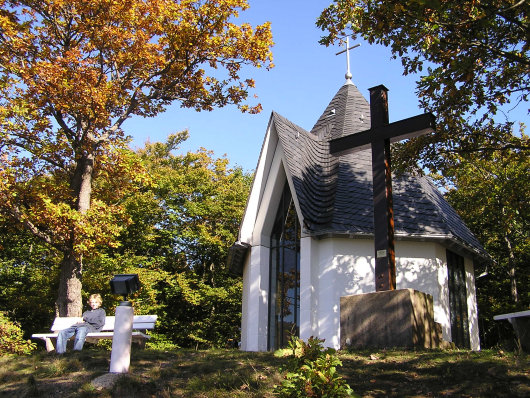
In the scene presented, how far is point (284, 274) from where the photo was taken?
13.5 metres

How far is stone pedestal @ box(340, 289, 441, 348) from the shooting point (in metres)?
7.35

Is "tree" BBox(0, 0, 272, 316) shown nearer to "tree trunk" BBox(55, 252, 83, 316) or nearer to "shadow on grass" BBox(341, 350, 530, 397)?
"tree trunk" BBox(55, 252, 83, 316)

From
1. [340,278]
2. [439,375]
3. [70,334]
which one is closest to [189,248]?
[340,278]

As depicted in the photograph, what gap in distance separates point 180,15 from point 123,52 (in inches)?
80.6

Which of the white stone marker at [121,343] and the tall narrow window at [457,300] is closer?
the white stone marker at [121,343]

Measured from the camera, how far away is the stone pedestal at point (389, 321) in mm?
7348

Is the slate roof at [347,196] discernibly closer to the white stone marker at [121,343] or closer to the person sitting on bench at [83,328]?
the person sitting on bench at [83,328]

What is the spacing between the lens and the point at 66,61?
1313 centimetres

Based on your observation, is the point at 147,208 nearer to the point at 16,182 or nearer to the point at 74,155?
the point at 74,155

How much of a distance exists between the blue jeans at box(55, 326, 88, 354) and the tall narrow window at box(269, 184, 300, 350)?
17.7 ft

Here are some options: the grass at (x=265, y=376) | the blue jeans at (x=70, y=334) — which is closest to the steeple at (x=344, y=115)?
the blue jeans at (x=70, y=334)

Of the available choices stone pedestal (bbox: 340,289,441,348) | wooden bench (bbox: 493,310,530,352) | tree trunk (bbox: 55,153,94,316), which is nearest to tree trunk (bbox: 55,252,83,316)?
tree trunk (bbox: 55,153,94,316)

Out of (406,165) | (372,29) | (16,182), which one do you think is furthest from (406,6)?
(16,182)

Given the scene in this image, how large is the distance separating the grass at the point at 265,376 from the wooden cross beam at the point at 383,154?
1750 mm
